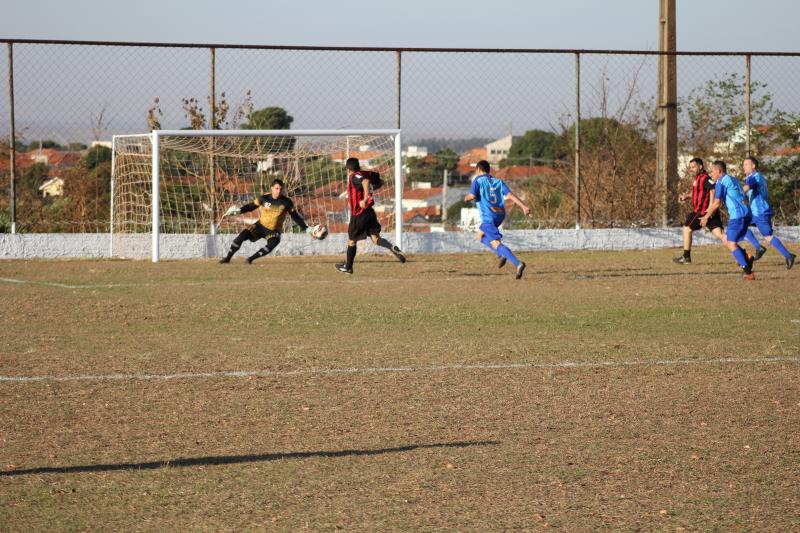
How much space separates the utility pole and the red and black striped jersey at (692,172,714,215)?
4.38 metres

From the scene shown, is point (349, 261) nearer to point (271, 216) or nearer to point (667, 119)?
point (271, 216)

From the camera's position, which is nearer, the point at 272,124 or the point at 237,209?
the point at 237,209

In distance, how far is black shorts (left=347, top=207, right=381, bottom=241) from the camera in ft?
60.4

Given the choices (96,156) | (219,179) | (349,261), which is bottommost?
(349,261)

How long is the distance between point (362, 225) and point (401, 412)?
10.7 m

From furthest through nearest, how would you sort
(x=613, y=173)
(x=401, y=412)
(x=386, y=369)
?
(x=613, y=173), (x=386, y=369), (x=401, y=412)

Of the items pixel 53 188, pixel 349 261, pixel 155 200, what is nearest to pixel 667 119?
pixel 349 261

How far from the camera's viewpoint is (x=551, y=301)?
47.5ft

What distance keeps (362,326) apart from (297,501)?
6594 millimetres

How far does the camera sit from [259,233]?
2000 cm

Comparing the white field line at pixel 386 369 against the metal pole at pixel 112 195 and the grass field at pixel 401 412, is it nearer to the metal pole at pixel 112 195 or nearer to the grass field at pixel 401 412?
the grass field at pixel 401 412

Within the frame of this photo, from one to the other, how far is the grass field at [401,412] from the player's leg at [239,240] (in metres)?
4.88

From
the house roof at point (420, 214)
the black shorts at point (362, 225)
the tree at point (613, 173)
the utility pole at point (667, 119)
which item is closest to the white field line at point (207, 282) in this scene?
the black shorts at point (362, 225)

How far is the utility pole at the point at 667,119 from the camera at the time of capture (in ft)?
78.9
